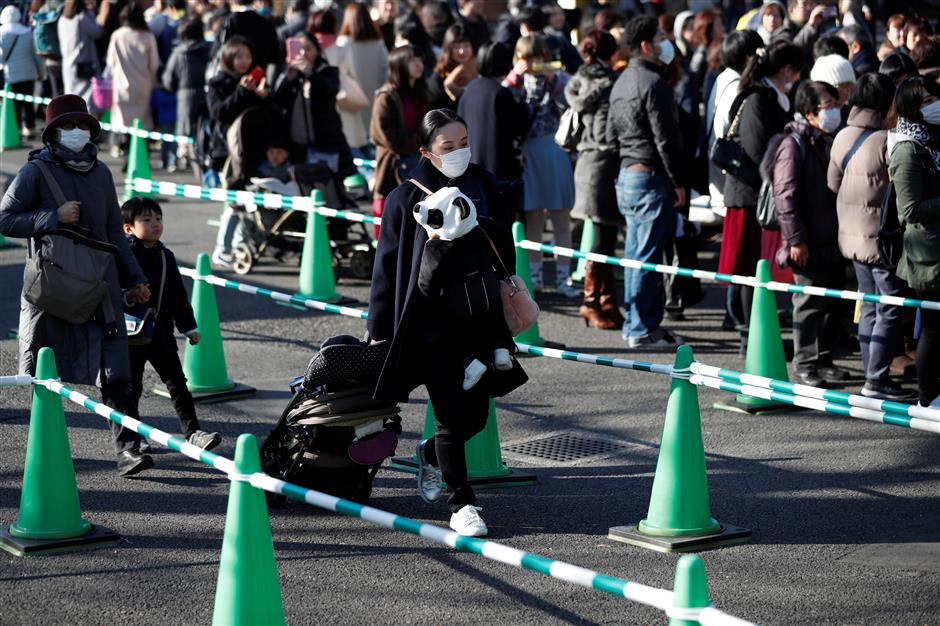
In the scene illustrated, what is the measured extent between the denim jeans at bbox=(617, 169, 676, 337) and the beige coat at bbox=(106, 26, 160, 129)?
8.35 metres

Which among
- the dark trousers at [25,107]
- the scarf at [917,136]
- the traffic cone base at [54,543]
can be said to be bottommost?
the traffic cone base at [54,543]

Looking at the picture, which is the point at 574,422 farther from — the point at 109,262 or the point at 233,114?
the point at 233,114

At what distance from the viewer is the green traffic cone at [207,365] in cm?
865

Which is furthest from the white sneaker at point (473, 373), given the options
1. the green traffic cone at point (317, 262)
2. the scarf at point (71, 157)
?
the green traffic cone at point (317, 262)

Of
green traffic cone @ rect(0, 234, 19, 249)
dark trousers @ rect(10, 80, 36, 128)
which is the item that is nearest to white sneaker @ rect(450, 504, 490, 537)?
green traffic cone @ rect(0, 234, 19, 249)

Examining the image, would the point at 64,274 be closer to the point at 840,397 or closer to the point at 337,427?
the point at 337,427

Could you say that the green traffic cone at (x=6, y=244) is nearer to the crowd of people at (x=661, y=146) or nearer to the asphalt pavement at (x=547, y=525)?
the crowd of people at (x=661, y=146)

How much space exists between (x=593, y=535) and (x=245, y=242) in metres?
6.80

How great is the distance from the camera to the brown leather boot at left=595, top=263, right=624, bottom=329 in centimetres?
1070

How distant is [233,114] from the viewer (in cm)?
1212

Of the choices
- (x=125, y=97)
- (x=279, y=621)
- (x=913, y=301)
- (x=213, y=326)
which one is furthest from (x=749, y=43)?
(x=125, y=97)

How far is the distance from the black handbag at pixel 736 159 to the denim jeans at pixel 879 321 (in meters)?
1.24

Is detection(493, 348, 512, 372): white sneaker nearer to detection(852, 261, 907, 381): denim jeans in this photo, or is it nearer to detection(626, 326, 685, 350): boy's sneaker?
detection(852, 261, 907, 381): denim jeans

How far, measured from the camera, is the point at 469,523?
6.12 metres
